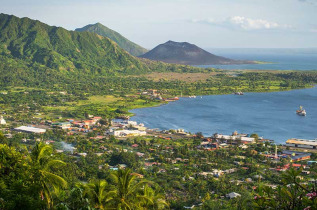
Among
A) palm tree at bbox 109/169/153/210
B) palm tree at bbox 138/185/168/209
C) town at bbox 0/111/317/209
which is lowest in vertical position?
town at bbox 0/111/317/209

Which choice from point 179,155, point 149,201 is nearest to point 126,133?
point 179,155

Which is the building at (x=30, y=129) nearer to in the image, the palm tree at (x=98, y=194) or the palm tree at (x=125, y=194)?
the palm tree at (x=98, y=194)

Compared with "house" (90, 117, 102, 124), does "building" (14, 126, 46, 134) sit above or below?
below

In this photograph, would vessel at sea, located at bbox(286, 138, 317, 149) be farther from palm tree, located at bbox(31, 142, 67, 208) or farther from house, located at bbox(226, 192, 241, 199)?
palm tree, located at bbox(31, 142, 67, 208)

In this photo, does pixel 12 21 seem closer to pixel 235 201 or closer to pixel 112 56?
pixel 112 56

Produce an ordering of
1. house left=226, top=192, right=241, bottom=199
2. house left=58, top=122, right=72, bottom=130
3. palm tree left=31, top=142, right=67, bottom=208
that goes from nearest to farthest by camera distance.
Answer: palm tree left=31, top=142, right=67, bottom=208 < house left=226, top=192, right=241, bottom=199 < house left=58, top=122, right=72, bottom=130

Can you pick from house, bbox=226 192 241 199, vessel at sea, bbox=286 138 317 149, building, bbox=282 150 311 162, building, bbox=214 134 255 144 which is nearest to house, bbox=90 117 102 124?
building, bbox=214 134 255 144

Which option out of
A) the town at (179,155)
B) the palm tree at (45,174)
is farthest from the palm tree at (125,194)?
the town at (179,155)

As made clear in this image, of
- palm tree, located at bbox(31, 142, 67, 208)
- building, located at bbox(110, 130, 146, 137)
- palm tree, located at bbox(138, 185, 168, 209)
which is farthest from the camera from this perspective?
building, located at bbox(110, 130, 146, 137)

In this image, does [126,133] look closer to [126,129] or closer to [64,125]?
[126,129]
